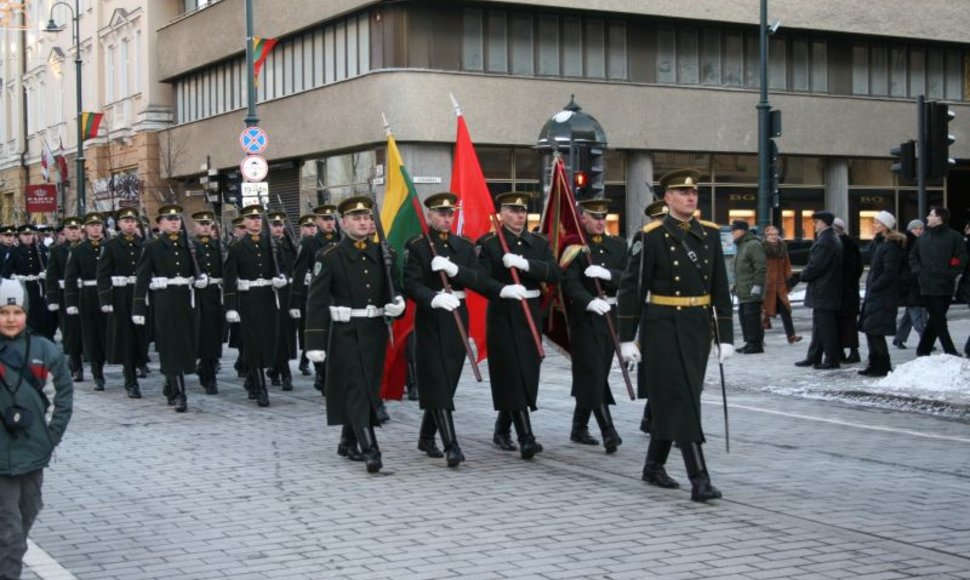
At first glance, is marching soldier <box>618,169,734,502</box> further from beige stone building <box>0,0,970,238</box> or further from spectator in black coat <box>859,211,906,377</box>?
beige stone building <box>0,0,970,238</box>

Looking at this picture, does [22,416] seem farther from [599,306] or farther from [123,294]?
[123,294]

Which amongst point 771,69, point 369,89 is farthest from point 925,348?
point 771,69

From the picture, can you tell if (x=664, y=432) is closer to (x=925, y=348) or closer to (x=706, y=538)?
(x=706, y=538)

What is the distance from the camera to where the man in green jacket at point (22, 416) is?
637cm

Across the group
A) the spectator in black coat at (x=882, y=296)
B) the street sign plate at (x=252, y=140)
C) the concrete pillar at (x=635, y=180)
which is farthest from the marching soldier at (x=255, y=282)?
the concrete pillar at (x=635, y=180)

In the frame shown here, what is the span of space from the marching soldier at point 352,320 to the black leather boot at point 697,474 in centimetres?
257

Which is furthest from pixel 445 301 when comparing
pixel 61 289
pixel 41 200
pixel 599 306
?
pixel 41 200

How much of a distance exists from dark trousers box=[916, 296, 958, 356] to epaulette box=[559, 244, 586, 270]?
24.1ft

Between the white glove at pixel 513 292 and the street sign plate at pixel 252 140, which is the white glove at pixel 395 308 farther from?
the street sign plate at pixel 252 140

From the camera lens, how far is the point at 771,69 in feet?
136

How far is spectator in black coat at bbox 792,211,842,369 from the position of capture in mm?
17031

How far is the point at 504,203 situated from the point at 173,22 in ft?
133

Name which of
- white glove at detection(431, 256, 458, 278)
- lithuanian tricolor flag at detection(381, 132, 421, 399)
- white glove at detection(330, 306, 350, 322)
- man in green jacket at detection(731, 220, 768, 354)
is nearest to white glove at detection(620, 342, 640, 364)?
white glove at detection(431, 256, 458, 278)

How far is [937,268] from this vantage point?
1703 centimetres
